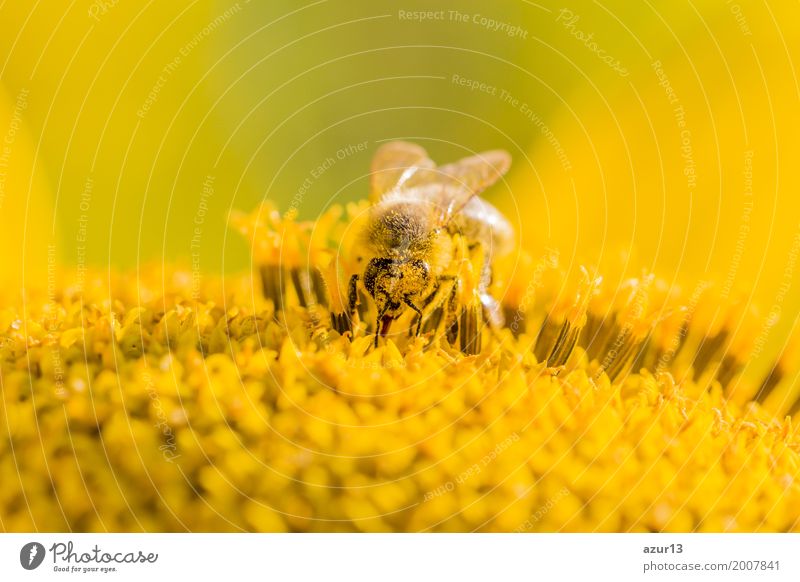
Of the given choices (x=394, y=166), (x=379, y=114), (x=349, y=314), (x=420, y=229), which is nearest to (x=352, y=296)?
(x=349, y=314)

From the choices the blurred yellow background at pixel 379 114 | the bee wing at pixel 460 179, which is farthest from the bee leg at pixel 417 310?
the blurred yellow background at pixel 379 114

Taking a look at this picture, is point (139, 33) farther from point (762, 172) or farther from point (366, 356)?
point (762, 172)

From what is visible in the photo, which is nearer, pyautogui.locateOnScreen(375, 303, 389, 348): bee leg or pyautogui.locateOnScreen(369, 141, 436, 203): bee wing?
pyautogui.locateOnScreen(375, 303, 389, 348): bee leg

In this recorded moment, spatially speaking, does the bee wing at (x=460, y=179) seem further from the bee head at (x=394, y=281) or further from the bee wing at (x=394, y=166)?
the bee head at (x=394, y=281)

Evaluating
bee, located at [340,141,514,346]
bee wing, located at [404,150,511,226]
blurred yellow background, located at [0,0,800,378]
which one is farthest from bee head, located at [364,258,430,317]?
blurred yellow background, located at [0,0,800,378]

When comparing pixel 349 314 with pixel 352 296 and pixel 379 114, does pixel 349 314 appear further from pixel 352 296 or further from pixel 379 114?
pixel 379 114

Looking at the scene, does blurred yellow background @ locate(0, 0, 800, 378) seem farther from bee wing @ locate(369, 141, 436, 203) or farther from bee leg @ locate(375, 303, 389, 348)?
bee leg @ locate(375, 303, 389, 348)

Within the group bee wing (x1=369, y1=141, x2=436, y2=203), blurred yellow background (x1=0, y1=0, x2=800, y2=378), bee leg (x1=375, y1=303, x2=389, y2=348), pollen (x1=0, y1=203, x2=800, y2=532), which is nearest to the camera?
pollen (x1=0, y1=203, x2=800, y2=532)
